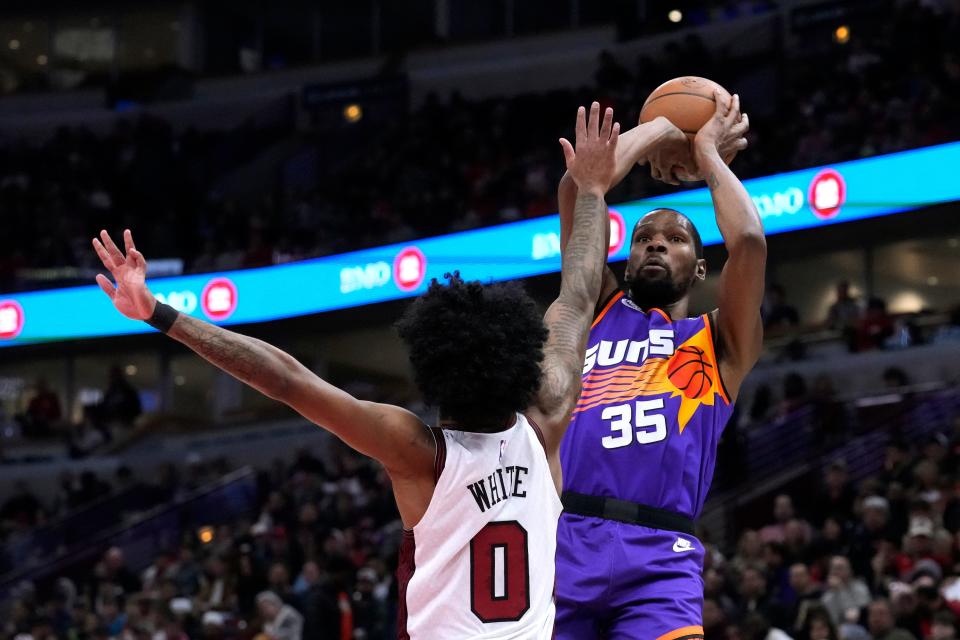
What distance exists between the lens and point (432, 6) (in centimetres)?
3009

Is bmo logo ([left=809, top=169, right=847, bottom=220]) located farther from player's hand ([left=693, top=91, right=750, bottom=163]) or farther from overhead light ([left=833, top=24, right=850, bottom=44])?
player's hand ([left=693, top=91, right=750, bottom=163])

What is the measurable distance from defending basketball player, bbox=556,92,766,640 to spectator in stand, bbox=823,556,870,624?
20.1ft

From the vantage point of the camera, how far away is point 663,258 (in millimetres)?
4906

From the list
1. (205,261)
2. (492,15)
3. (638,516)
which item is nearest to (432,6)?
(492,15)

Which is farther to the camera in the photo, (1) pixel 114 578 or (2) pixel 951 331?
(1) pixel 114 578

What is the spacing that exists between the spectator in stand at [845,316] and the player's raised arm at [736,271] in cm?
1342

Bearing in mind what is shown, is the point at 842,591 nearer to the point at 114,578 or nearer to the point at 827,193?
the point at 827,193

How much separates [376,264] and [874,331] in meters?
7.85

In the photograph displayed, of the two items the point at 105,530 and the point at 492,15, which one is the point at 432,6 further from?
the point at 105,530

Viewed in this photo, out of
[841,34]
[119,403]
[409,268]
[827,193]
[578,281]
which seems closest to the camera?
[578,281]

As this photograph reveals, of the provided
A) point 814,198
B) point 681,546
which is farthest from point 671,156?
point 814,198

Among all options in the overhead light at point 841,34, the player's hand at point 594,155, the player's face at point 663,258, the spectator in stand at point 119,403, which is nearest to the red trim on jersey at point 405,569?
the player's hand at point 594,155

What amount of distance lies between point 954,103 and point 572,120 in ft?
27.2

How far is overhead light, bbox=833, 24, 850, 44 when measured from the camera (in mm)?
22508
